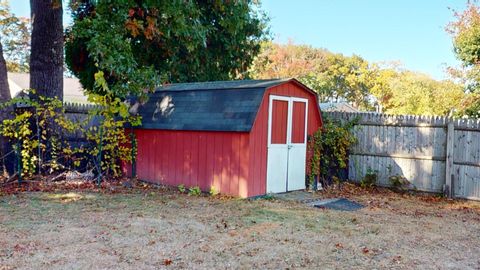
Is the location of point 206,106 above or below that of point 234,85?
below

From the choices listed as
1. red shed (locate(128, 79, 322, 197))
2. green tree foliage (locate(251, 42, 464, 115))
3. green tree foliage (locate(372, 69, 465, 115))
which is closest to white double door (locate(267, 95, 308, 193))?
red shed (locate(128, 79, 322, 197))

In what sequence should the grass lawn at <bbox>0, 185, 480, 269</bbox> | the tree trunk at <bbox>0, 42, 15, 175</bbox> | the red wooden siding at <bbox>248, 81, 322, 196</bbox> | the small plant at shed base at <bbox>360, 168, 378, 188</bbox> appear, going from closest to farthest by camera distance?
the grass lawn at <bbox>0, 185, 480, 269</bbox>, the red wooden siding at <bbox>248, 81, 322, 196</bbox>, the tree trunk at <bbox>0, 42, 15, 175</bbox>, the small plant at shed base at <bbox>360, 168, 378, 188</bbox>

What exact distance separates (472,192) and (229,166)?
15.5ft

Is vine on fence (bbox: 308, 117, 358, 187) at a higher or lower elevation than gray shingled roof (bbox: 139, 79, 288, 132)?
lower

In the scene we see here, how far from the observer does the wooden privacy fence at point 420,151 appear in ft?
26.1

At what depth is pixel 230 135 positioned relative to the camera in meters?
7.47

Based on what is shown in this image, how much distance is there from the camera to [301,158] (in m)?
8.55

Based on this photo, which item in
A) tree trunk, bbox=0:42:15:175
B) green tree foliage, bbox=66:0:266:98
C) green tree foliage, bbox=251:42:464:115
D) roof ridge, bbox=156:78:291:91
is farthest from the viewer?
green tree foliage, bbox=251:42:464:115

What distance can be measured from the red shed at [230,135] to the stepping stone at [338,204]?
3.11 feet

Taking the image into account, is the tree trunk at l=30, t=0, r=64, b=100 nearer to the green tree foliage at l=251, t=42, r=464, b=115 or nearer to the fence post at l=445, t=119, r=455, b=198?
the fence post at l=445, t=119, r=455, b=198

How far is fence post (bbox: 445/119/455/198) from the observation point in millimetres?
8062

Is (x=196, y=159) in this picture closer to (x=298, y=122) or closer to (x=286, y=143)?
(x=286, y=143)

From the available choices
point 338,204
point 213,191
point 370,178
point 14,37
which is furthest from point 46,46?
point 14,37

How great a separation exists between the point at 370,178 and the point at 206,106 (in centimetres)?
399
